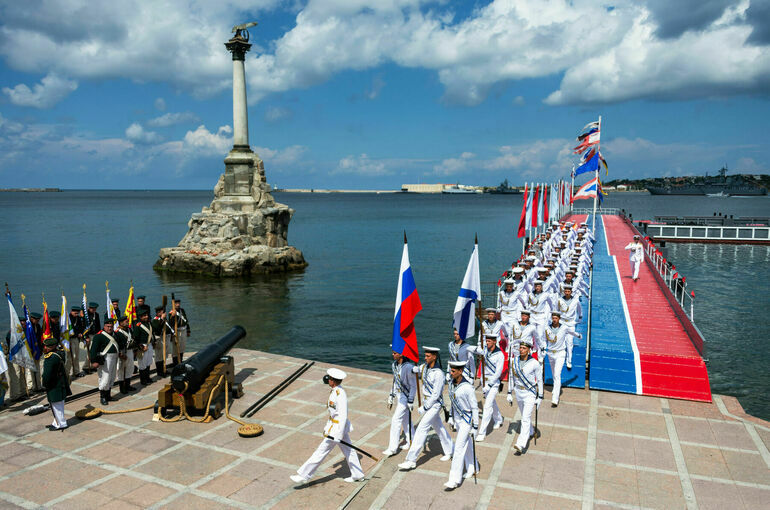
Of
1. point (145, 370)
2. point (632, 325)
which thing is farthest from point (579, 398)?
point (145, 370)

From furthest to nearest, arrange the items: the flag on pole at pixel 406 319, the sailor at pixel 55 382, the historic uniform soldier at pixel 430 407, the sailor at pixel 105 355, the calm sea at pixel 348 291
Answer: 1. the calm sea at pixel 348 291
2. the sailor at pixel 105 355
3. the sailor at pixel 55 382
4. the flag on pole at pixel 406 319
5. the historic uniform soldier at pixel 430 407

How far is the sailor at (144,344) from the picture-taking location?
1252 cm

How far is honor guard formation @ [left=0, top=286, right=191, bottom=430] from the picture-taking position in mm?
10227

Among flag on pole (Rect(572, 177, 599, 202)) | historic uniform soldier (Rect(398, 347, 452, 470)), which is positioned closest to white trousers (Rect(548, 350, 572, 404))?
historic uniform soldier (Rect(398, 347, 452, 470))

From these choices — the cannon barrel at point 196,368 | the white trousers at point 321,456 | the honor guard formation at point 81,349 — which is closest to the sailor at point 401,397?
the white trousers at point 321,456

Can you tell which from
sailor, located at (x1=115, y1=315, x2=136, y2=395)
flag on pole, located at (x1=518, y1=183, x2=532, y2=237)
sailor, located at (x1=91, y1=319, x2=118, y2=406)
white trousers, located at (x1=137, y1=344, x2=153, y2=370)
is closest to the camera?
sailor, located at (x1=91, y1=319, x2=118, y2=406)

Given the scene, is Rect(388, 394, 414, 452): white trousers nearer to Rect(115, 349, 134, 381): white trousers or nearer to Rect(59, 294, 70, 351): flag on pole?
Rect(115, 349, 134, 381): white trousers

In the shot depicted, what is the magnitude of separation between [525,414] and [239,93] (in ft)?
119

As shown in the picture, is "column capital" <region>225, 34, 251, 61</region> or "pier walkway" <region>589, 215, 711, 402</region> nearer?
"pier walkway" <region>589, 215, 711, 402</region>

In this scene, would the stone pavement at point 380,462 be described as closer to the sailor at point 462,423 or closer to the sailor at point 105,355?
the sailor at point 462,423

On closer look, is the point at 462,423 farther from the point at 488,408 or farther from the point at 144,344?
the point at 144,344

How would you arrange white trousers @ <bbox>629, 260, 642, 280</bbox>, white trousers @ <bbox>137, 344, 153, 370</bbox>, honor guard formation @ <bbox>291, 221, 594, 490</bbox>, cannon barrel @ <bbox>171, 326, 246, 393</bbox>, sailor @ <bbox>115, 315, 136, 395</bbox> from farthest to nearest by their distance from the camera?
white trousers @ <bbox>629, 260, 642, 280</bbox> → white trousers @ <bbox>137, 344, 153, 370</bbox> → sailor @ <bbox>115, 315, 136, 395</bbox> → cannon barrel @ <bbox>171, 326, 246, 393</bbox> → honor guard formation @ <bbox>291, 221, 594, 490</bbox>

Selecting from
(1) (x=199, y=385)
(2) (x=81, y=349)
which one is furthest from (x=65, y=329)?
(1) (x=199, y=385)

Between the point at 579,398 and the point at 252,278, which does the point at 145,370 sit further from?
the point at 252,278
